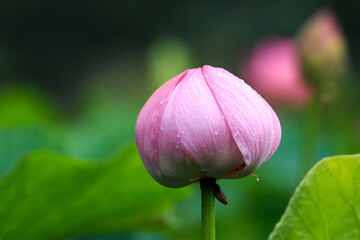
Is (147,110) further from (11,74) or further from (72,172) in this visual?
(11,74)

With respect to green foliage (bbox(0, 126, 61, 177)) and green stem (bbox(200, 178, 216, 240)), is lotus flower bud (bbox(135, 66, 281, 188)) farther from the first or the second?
green foliage (bbox(0, 126, 61, 177))

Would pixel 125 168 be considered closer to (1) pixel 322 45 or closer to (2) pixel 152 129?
(2) pixel 152 129

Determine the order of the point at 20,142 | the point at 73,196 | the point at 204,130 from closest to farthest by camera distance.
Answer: the point at 204,130 → the point at 73,196 → the point at 20,142

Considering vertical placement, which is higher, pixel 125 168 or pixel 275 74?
pixel 275 74

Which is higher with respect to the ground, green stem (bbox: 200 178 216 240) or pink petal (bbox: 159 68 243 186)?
pink petal (bbox: 159 68 243 186)

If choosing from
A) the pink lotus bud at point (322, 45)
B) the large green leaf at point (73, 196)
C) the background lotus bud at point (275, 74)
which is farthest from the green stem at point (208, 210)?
the background lotus bud at point (275, 74)

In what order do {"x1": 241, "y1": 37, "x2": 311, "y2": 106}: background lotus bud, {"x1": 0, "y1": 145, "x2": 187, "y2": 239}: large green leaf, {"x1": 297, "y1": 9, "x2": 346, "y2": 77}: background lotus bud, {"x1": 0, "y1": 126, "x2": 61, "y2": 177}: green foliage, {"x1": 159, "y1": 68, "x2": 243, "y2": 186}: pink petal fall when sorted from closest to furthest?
{"x1": 159, "y1": 68, "x2": 243, "y2": 186}: pink petal, {"x1": 0, "y1": 145, "x2": 187, "y2": 239}: large green leaf, {"x1": 0, "y1": 126, "x2": 61, "y2": 177}: green foliage, {"x1": 297, "y1": 9, "x2": 346, "y2": 77}: background lotus bud, {"x1": 241, "y1": 37, "x2": 311, "y2": 106}: background lotus bud

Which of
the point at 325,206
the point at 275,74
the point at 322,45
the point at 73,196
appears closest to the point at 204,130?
the point at 325,206

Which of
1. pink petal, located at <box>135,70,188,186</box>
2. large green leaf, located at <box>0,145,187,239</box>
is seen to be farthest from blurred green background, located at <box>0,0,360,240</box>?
pink petal, located at <box>135,70,188,186</box>
